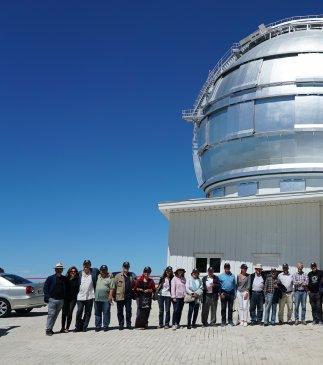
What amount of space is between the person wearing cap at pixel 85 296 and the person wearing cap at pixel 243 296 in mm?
3676

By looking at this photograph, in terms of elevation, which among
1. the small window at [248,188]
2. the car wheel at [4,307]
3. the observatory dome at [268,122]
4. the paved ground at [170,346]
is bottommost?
the paved ground at [170,346]

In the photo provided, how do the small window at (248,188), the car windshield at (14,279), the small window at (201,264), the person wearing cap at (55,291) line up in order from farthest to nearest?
the small window at (248,188)
the small window at (201,264)
the car windshield at (14,279)
the person wearing cap at (55,291)

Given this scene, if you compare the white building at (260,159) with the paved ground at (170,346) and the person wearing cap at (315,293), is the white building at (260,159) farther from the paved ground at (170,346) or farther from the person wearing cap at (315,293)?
the paved ground at (170,346)

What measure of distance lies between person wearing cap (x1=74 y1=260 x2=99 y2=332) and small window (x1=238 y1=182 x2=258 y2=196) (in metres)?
13.4

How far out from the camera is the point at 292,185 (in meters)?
24.1

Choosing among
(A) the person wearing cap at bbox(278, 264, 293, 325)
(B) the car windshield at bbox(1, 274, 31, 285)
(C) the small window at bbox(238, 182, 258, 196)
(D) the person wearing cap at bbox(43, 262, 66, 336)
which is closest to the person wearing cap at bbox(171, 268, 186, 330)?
(A) the person wearing cap at bbox(278, 264, 293, 325)

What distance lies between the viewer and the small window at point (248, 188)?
980 inches

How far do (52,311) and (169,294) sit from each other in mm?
2881

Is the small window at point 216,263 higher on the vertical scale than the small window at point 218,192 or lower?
lower

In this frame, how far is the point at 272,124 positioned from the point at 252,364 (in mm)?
17405

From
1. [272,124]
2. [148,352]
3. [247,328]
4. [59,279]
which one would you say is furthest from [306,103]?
[148,352]

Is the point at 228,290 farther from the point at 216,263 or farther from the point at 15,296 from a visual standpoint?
the point at 216,263

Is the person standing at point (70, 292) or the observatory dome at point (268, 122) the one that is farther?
the observatory dome at point (268, 122)

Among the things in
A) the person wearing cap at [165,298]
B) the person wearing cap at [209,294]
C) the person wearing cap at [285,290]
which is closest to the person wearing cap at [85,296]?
the person wearing cap at [165,298]
